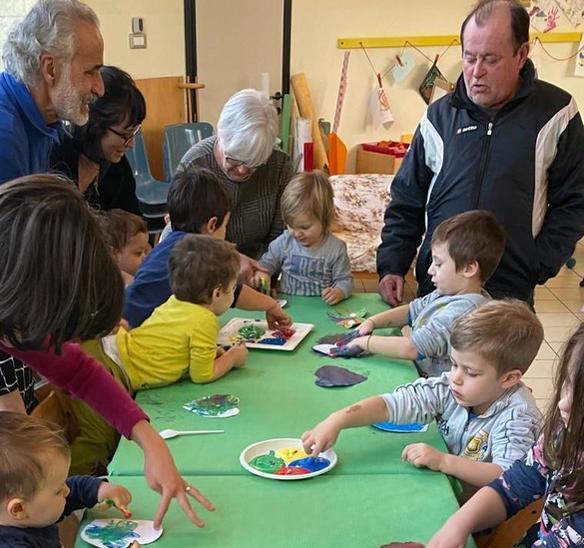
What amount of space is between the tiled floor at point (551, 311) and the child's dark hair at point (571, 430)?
2275 mm

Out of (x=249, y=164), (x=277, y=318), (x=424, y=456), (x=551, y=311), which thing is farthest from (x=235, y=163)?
(x=551, y=311)

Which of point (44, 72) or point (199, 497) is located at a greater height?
point (44, 72)

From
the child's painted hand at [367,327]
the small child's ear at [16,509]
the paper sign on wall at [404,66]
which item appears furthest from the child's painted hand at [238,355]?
the paper sign on wall at [404,66]

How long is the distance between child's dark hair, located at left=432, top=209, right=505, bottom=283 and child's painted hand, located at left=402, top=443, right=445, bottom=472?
2.11 feet

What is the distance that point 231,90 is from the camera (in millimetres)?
5449

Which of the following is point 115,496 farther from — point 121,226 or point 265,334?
point 121,226

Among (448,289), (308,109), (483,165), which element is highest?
(308,109)

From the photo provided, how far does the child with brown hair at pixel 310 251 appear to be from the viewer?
7.99ft

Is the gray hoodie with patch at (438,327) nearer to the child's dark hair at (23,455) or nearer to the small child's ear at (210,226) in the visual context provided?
the small child's ear at (210,226)

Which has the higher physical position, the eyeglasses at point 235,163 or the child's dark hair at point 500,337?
the eyeglasses at point 235,163

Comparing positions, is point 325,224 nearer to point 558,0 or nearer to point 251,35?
point 251,35

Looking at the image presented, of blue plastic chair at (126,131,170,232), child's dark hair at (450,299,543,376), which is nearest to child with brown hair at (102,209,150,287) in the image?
child's dark hair at (450,299,543,376)

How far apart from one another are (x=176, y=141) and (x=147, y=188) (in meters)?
0.49

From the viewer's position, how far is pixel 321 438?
4.74 feet
